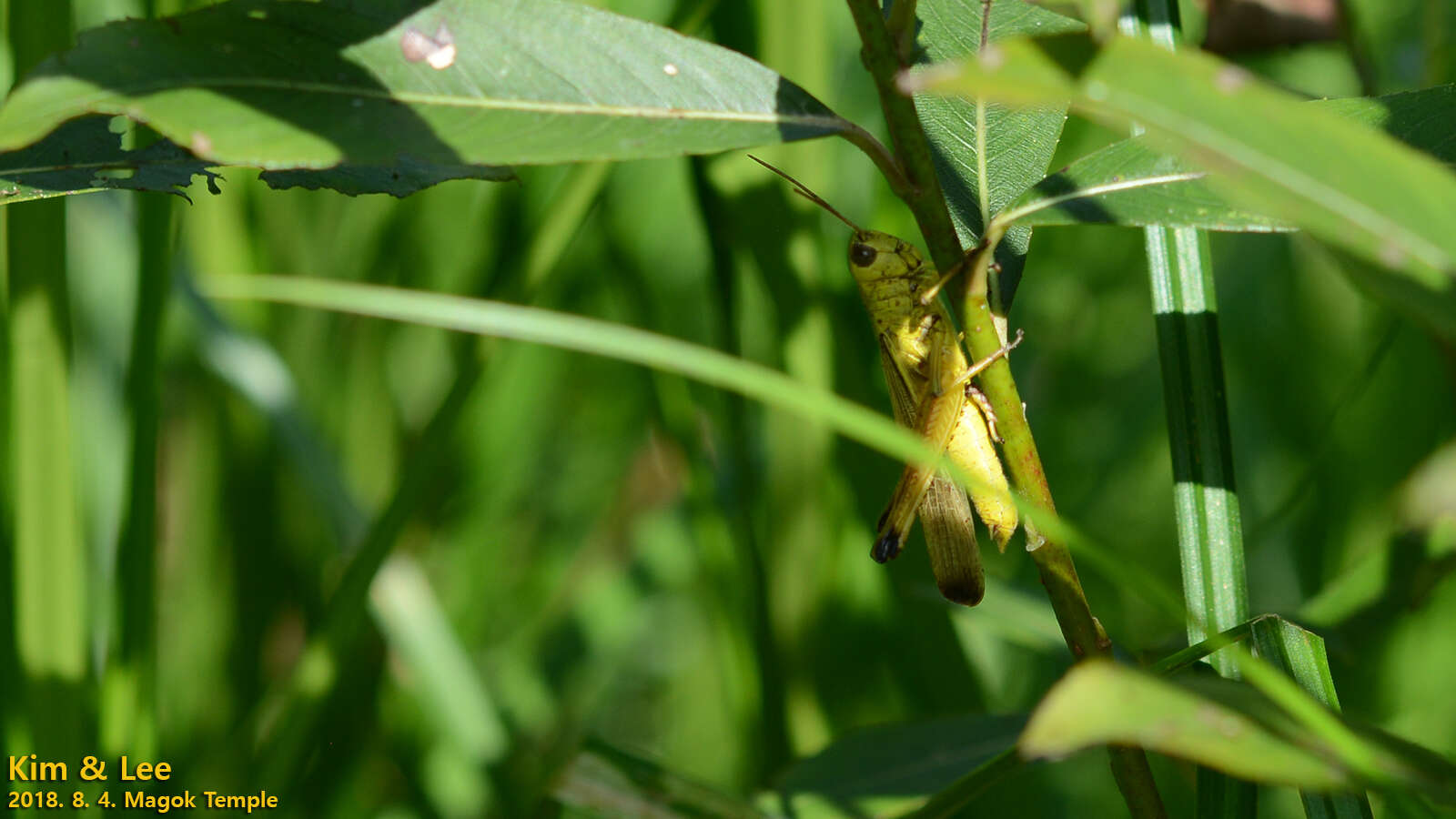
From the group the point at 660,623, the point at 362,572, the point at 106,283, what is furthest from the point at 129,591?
the point at 660,623

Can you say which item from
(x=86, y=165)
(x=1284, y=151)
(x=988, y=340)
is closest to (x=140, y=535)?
(x=86, y=165)

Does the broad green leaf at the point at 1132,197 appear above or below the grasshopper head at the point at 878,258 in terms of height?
above

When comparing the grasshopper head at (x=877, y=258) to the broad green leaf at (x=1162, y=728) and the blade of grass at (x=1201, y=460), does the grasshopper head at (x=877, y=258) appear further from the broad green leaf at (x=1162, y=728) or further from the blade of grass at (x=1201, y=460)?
the broad green leaf at (x=1162, y=728)

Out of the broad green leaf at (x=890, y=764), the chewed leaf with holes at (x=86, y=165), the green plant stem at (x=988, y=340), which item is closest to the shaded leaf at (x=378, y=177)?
the chewed leaf with holes at (x=86, y=165)

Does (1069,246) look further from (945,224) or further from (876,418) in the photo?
(876,418)

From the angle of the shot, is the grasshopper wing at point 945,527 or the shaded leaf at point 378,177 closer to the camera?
the shaded leaf at point 378,177

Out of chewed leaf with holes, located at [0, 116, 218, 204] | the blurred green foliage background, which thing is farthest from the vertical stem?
chewed leaf with holes, located at [0, 116, 218, 204]
